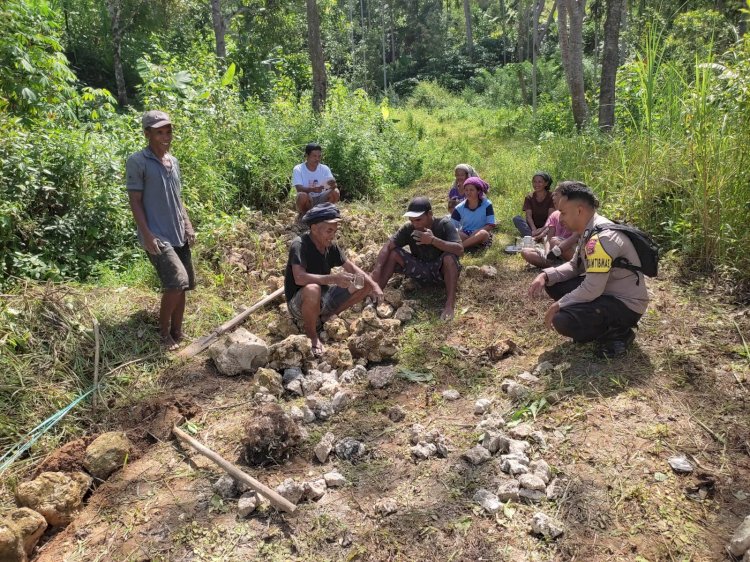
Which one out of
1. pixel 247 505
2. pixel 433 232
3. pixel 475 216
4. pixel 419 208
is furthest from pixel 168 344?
pixel 475 216

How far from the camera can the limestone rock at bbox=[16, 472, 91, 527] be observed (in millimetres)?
2725

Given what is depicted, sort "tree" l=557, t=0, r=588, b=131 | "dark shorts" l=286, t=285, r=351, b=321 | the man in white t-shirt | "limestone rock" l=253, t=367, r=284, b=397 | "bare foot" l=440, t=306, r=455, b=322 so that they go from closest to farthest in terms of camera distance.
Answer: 1. "limestone rock" l=253, t=367, r=284, b=397
2. "dark shorts" l=286, t=285, r=351, b=321
3. "bare foot" l=440, t=306, r=455, b=322
4. the man in white t-shirt
5. "tree" l=557, t=0, r=588, b=131

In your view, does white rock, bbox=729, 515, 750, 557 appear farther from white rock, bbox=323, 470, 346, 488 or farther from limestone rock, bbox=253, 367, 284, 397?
limestone rock, bbox=253, 367, 284, 397

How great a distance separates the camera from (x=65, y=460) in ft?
10.1

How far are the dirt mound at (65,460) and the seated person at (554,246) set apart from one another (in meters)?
4.07


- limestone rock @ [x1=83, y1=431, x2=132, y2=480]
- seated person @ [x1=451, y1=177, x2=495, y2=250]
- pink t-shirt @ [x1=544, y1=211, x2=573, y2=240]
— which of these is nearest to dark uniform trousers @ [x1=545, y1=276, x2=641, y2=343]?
pink t-shirt @ [x1=544, y1=211, x2=573, y2=240]

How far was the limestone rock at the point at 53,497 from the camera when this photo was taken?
2.72 m

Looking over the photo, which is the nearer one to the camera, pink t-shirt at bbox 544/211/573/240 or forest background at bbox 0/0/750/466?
forest background at bbox 0/0/750/466

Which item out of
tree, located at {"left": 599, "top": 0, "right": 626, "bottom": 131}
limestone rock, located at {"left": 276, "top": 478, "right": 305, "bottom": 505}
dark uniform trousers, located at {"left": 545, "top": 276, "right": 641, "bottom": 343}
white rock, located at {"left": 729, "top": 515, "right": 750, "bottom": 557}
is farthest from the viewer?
tree, located at {"left": 599, "top": 0, "right": 626, "bottom": 131}

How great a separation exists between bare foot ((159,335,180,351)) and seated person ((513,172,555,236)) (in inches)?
162

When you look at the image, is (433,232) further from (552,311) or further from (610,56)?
(610,56)

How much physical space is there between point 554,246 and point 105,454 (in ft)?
13.3

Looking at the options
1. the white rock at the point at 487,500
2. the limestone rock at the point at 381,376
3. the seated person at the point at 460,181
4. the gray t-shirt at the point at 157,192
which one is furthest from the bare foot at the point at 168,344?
the seated person at the point at 460,181

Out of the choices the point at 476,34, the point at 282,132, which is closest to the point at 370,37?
the point at 476,34
